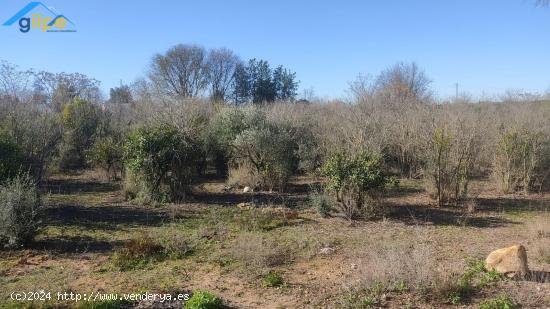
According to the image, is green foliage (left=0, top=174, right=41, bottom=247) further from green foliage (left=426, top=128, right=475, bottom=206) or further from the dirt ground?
green foliage (left=426, top=128, right=475, bottom=206)

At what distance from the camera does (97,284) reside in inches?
223

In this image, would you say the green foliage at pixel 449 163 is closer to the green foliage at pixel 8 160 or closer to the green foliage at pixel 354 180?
the green foliage at pixel 354 180

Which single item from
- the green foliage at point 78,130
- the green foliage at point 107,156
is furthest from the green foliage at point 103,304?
the green foliage at point 78,130

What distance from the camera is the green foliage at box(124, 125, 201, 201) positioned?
10.5 m

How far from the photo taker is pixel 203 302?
4684 mm

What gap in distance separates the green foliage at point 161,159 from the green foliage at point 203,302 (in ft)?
20.5

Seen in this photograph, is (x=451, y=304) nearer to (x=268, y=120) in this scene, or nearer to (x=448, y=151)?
(x=448, y=151)

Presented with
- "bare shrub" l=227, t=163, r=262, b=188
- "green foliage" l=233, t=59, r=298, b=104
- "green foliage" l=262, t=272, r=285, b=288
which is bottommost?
"green foliage" l=262, t=272, r=285, b=288

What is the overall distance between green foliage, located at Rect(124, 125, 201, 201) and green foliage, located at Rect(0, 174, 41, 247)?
3436 millimetres

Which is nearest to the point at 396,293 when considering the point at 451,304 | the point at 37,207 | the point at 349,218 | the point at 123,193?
the point at 451,304

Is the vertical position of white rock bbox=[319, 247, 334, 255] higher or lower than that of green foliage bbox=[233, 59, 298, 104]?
lower

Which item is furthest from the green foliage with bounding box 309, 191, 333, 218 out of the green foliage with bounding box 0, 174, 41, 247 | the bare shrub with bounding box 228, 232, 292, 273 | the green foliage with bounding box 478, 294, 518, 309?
the green foliage with bounding box 0, 174, 41, 247

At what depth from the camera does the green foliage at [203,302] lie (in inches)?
184

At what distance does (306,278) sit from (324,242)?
1646 millimetres
